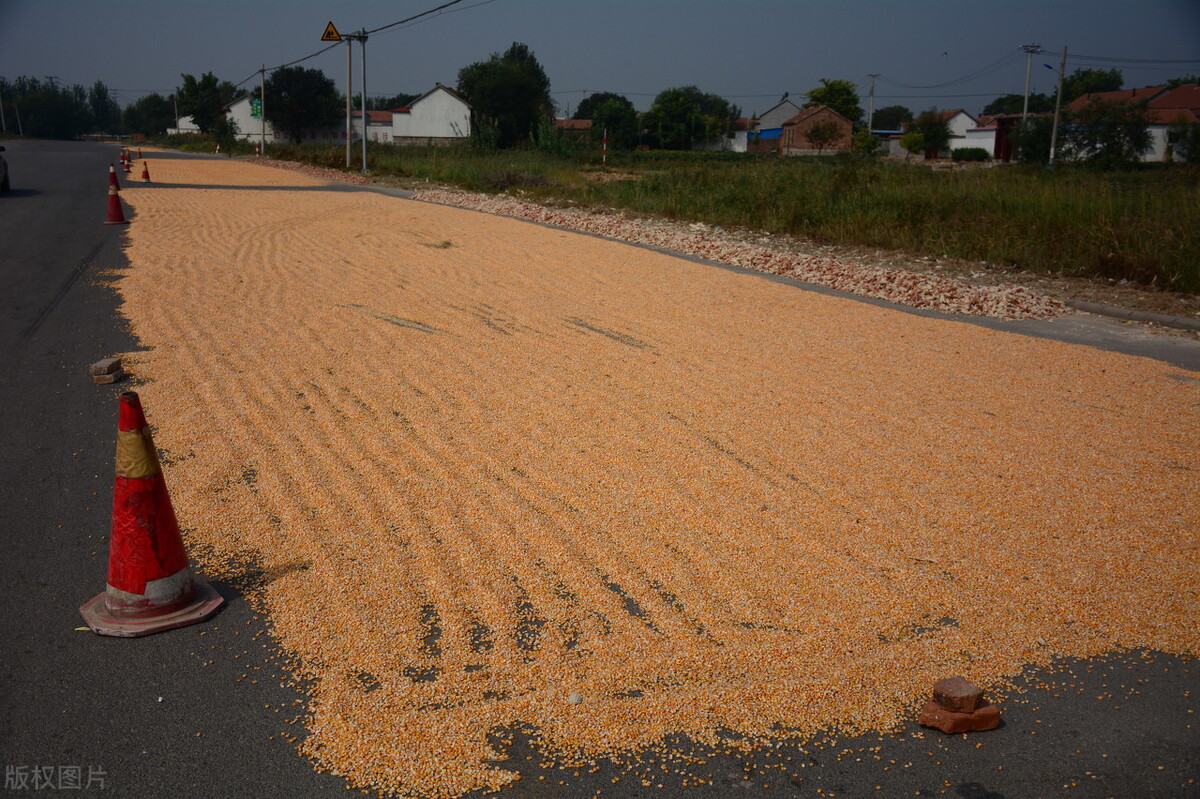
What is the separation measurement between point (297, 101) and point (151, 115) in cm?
7639

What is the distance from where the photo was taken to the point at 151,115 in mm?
136250

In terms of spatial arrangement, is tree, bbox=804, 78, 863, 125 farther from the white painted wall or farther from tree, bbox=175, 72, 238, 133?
tree, bbox=175, 72, 238, 133

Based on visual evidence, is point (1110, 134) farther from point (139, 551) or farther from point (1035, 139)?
point (139, 551)

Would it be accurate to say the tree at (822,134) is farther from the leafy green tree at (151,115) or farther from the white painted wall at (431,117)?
the leafy green tree at (151,115)

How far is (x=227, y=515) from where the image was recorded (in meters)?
4.21

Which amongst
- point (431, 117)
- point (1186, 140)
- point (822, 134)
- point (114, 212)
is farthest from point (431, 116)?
point (114, 212)

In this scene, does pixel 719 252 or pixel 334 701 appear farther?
pixel 719 252

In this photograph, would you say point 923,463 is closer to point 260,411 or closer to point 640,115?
point 260,411

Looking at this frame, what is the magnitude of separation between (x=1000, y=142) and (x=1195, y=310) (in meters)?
69.1

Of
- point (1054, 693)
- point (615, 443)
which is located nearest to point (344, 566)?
point (615, 443)

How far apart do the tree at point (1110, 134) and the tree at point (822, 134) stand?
32450 mm

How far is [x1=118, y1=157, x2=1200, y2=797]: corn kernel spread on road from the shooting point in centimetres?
300

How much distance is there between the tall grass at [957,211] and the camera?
11992 millimetres

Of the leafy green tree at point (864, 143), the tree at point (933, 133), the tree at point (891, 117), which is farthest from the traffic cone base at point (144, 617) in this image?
the tree at point (891, 117)
